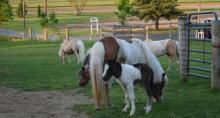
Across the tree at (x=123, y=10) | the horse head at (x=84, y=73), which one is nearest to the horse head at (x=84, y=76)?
the horse head at (x=84, y=73)

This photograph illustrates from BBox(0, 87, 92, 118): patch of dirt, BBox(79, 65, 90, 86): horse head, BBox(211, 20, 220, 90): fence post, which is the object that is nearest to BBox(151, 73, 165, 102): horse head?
BBox(0, 87, 92, 118): patch of dirt

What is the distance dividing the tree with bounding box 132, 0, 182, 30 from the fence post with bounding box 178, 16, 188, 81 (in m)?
40.2

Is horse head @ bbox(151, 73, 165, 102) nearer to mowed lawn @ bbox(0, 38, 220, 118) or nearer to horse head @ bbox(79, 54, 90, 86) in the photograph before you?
mowed lawn @ bbox(0, 38, 220, 118)

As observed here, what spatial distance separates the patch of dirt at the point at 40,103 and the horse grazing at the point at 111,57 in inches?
23.6

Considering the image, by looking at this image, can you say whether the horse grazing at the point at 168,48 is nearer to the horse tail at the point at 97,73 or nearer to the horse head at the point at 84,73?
the horse head at the point at 84,73

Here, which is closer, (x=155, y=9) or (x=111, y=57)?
(x=111, y=57)

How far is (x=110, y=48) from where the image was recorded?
Answer: 35.5 ft

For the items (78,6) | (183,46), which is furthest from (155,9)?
(183,46)

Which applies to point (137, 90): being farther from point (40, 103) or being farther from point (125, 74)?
point (125, 74)

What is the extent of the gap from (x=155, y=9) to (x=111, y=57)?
45.2 metres

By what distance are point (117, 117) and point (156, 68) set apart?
55.3 inches

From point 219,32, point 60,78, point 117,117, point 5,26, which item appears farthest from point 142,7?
point 117,117

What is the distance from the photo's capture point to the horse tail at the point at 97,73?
10.5m

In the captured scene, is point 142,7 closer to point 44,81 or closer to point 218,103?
point 44,81
